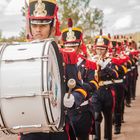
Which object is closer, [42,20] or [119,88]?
[42,20]

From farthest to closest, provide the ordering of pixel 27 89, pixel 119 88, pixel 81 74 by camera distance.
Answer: pixel 119 88 → pixel 81 74 → pixel 27 89

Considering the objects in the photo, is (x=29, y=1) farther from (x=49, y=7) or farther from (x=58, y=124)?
(x=58, y=124)

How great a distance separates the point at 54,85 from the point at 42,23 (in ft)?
2.40

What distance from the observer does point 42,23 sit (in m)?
4.56

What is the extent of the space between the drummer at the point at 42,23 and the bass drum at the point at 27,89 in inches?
13.4

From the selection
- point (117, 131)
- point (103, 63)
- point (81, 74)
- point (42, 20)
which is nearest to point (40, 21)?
point (42, 20)

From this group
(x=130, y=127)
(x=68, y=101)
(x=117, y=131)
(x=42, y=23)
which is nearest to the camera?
(x=68, y=101)

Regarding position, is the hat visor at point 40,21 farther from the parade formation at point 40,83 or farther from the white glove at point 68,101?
the white glove at point 68,101

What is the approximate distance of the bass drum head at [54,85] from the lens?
150 inches

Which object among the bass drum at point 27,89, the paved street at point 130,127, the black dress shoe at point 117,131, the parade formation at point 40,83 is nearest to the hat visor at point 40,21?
the parade formation at point 40,83

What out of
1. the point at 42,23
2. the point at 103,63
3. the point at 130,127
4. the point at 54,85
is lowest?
the point at 130,127

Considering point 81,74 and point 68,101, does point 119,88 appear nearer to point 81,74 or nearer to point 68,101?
point 81,74

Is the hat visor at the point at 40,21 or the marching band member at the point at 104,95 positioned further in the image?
the marching band member at the point at 104,95

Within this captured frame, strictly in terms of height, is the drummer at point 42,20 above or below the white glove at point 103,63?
above
